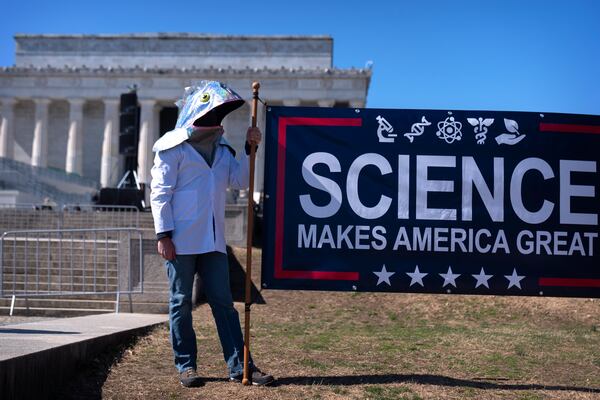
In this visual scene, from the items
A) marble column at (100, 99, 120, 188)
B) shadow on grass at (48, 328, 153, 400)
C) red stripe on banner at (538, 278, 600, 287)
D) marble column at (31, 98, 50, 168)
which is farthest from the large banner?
marble column at (31, 98, 50, 168)

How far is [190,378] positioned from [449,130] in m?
2.77

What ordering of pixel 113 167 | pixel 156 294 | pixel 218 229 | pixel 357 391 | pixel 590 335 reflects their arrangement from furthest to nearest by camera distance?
pixel 113 167 < pixel 156 294 < pixel 590 335 < pixel 218 229 < pixel 357 391

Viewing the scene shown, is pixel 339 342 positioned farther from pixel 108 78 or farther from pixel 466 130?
pixel 108 78

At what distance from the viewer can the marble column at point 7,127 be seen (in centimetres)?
5328

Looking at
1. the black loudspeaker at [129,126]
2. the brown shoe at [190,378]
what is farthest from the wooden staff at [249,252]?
the black loudspeaker at [129,126]

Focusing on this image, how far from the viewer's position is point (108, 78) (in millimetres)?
52125

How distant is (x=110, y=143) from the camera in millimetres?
52250

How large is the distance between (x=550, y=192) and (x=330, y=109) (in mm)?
1877

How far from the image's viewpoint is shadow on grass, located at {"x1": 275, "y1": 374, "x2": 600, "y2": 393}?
5.04 meters

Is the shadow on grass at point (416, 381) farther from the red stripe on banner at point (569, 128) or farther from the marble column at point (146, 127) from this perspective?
the marble column at point (146, 127)

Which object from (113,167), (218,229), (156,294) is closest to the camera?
(218,229)

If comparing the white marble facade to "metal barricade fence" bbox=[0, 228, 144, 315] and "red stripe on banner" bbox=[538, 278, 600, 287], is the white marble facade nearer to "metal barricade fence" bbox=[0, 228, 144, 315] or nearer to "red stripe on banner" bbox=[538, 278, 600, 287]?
"metal barricade fence" bbox=[0, 228, 144, 315]

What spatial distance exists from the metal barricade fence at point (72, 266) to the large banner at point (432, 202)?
547cm

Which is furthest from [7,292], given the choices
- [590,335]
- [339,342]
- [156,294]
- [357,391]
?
[590,335]
